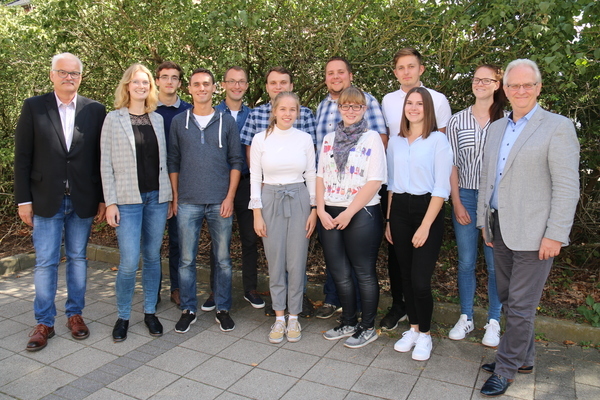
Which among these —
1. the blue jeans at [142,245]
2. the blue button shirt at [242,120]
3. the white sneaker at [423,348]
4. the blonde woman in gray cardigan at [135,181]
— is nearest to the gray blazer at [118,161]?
the blonde woman in gray cardigan at [135,181]

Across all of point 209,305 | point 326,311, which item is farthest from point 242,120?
point 326,311

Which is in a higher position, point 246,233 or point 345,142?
point 345,142

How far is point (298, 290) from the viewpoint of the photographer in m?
3.88

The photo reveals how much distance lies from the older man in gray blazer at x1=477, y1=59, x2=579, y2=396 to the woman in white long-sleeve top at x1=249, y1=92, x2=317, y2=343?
4.63ft

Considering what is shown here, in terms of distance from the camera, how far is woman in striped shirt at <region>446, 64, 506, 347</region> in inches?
141

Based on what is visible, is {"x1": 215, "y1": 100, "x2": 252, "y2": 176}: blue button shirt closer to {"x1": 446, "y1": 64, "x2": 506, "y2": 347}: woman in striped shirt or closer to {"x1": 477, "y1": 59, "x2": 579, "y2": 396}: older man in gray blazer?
{"x1": 446, "y1": 64, "x2": 506, "y2": 347}: woman in striped shirt

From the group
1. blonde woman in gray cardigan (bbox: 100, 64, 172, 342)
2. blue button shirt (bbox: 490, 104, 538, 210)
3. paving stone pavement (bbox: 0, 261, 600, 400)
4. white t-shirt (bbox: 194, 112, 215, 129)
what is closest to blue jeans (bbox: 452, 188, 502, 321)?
paving stone pavement (bbox: 0, 261, 600, 400)

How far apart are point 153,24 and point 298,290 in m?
3.37

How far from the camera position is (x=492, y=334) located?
369cm

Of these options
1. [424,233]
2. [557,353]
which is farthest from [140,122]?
[557,353]

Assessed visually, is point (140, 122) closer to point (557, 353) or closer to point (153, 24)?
point (153, 24)

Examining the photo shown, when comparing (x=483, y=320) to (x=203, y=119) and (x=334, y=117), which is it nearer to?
(x=334, y=117)

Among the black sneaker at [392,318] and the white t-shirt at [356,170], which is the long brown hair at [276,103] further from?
the black sneaker at [392,318]

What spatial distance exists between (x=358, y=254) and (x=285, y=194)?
746 mm
